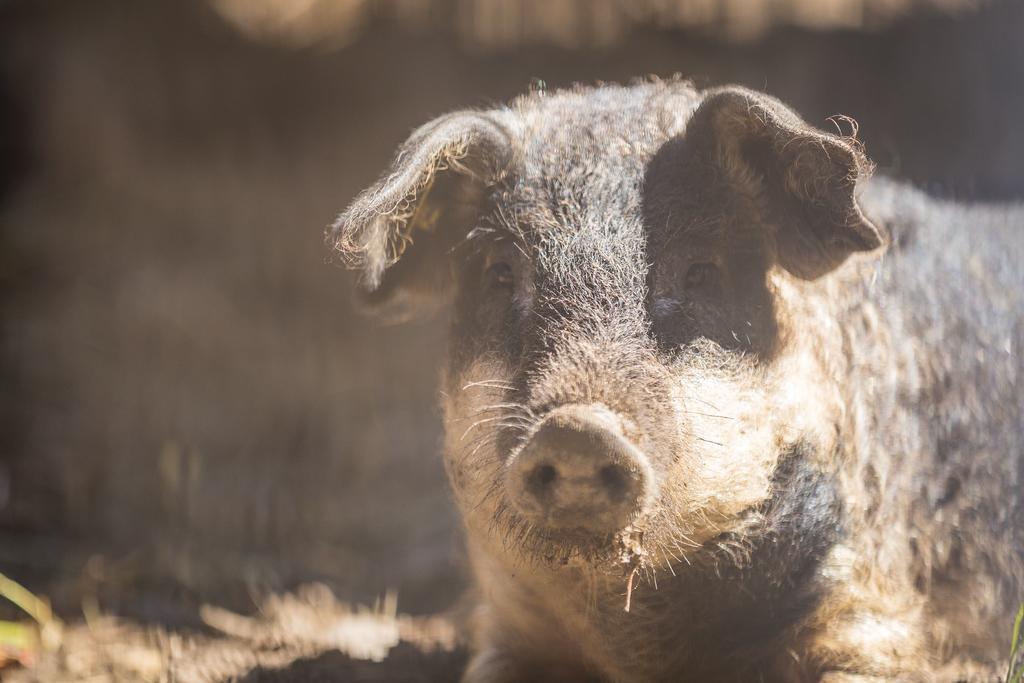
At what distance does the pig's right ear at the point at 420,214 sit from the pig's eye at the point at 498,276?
0.78 feet

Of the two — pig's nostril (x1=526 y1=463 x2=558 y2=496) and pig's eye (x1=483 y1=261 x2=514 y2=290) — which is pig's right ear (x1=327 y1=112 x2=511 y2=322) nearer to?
pig's eye (x1=483 y1=261 x2=514 y2=290)

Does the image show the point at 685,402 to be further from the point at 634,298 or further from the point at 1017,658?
the point at 1017,658

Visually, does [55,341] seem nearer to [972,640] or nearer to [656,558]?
[656,558]

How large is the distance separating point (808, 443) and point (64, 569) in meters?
3.55

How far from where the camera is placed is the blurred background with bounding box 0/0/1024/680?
5.75m

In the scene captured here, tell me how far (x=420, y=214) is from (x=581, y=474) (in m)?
1.49

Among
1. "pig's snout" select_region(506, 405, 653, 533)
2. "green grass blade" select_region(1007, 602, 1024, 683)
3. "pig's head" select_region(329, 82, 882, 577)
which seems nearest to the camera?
"pig's snout" select_region(506, 405, 653, 533)

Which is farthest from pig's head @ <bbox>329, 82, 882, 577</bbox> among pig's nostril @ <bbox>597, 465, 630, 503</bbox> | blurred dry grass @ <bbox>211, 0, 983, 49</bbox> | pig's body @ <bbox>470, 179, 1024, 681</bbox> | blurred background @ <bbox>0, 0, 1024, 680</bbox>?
blurred dry grass @ <bbox>211, 0, 983, 49</bbox>

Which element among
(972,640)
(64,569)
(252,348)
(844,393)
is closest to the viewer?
(844,393)


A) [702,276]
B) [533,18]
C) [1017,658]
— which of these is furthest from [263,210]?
[1017,658]

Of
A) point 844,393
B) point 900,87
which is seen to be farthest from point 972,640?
point 900,87

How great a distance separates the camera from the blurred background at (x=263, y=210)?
18.9 feet

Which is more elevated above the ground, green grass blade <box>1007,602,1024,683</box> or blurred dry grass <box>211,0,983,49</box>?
blurred dry grass <box>211,0,983,49</box>

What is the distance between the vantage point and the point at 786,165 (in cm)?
305
